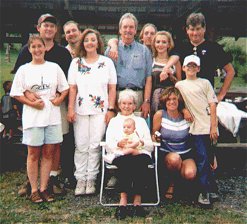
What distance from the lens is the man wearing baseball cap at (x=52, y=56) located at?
4.56 meters

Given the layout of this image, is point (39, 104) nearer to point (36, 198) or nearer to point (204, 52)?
point (36, 198)

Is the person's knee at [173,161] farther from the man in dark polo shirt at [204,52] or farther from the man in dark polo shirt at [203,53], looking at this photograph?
the man in dark polo shirt at [204,52]

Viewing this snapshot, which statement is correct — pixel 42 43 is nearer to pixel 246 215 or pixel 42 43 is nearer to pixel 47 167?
pixel 47 167

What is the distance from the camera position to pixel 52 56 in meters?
4.63

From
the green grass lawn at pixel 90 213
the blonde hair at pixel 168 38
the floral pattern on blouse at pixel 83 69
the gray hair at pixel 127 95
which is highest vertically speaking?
the blonde hair at pixel 168 38

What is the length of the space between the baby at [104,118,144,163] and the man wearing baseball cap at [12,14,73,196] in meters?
→ 0.75

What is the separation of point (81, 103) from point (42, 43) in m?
0.78

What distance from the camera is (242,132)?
7.39m

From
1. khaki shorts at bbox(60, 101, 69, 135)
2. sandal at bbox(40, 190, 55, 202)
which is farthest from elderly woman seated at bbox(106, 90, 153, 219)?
sandal at bbox(40, 190, 55, 202)

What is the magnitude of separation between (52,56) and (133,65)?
92 centimetres

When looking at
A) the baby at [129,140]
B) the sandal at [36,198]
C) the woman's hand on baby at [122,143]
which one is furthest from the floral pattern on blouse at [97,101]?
the sandal at [36,198]

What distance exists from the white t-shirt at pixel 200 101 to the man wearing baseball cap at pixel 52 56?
4.63ft

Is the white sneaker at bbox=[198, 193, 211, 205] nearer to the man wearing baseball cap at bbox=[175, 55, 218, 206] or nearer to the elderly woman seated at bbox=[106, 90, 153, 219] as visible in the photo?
the man wearing baseball cap at bbox=[175, 55, 218, 206]

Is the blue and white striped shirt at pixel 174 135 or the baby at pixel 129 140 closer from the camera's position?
the baby at pixel 129 140
